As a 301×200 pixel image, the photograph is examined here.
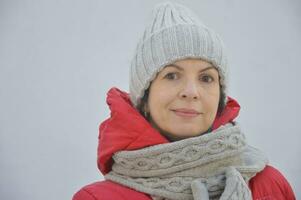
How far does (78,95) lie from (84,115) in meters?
0.10

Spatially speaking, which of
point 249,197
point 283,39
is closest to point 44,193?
point 249,197

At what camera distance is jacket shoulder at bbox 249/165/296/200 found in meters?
1.12

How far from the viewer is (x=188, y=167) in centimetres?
108

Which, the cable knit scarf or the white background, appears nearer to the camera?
the cable knit scarf

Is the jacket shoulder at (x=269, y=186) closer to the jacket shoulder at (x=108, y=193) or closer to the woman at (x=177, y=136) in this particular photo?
the woman at (x=177, y=136)

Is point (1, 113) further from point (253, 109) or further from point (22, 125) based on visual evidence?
point (253, 109)

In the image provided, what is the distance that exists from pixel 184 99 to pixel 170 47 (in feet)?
0.47

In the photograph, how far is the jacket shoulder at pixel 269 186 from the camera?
1.12 metres

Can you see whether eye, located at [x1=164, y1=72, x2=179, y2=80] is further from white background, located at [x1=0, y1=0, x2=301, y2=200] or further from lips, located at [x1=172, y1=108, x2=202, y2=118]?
white background, located at [x1=0, y1=0, x2=301, y2=200]

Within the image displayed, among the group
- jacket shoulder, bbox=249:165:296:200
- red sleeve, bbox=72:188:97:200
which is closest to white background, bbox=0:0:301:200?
red sleeve, bbox=72:188:97:200

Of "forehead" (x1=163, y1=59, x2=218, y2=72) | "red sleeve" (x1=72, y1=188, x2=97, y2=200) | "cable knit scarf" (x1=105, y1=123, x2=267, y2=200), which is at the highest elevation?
"forehead" (x1=163, y1=59, x2=218, y2=72)

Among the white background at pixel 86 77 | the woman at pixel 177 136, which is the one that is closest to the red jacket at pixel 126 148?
the woman at pixel 177 136

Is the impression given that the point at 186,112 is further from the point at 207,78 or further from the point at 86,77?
the point at 86,77

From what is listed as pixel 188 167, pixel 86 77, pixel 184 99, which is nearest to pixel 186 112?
pixel 184 99
